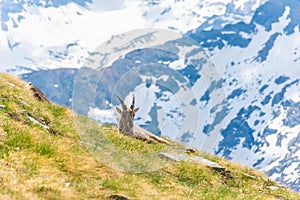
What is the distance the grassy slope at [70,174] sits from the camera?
1403 cm

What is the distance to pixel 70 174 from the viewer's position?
16.2 meters

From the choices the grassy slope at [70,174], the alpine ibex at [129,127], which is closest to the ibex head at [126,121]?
the alpine ibex at [129,127]

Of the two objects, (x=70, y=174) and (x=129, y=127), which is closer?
(x=70, y=174)

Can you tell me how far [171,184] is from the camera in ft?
60.3

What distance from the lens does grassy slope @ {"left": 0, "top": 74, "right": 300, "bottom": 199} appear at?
14.0m

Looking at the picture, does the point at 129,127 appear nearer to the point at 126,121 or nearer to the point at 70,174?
the point at 126,121

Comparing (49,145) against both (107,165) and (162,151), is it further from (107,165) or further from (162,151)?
(162,151)

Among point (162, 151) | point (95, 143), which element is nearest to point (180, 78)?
point (162, 151)

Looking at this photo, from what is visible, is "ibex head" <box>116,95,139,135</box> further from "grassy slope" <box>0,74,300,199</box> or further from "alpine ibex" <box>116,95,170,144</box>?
"grassy slope" <box>0,74,300,199</box>

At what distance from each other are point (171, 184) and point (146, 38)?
12.3m

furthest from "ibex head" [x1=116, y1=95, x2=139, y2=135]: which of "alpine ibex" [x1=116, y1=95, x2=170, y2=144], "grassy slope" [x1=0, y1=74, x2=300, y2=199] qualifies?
"grassy slope" [x1=0, y1=74, x2=300, y2=199]

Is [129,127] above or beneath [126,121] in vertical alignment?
beneath

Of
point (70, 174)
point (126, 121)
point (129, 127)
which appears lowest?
point (129, 127)

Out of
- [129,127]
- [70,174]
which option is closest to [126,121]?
[129,127]
